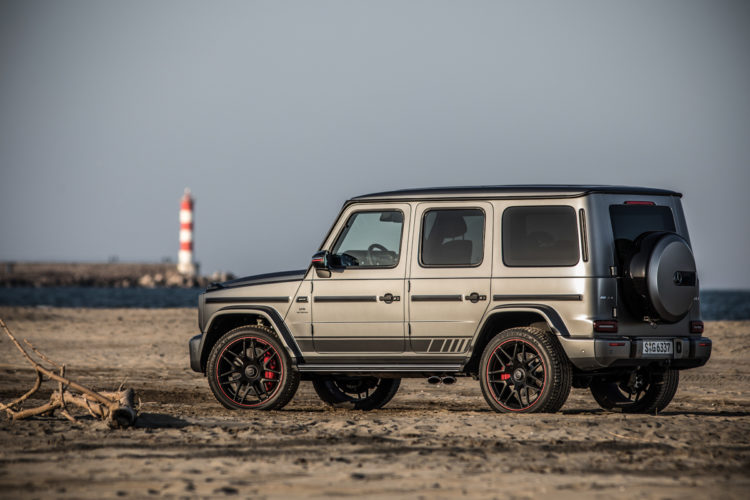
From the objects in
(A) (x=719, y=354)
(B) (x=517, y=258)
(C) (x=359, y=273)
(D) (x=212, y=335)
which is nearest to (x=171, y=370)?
(D) (x=212, y=335)

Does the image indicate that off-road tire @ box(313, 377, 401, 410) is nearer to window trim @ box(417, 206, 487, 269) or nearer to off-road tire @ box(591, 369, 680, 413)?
window trim @ box(417, 206, 487, 269)

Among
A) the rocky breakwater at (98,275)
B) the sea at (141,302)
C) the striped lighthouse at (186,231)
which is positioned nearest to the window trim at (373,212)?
the sea at (141,302)

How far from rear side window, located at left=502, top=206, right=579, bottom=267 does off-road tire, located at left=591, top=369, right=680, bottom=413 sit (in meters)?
1.75

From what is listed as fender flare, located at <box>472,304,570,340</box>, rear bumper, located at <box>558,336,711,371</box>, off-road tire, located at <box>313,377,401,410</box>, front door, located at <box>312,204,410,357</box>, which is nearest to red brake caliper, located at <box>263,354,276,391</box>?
front door, located at <box>312,204,410,357</box>

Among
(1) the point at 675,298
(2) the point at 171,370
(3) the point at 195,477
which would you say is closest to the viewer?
(3) the point at 195,477

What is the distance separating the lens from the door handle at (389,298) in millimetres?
10398

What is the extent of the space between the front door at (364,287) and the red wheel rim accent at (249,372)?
1.91 feet

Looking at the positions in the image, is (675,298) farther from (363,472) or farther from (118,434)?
(118,434)

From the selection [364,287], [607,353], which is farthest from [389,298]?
[607,353]

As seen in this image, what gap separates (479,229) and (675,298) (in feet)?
6.10

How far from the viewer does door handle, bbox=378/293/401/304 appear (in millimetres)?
10398

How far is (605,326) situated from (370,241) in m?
2.47

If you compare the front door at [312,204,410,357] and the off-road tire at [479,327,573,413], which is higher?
the front door at [312,204,410,357]

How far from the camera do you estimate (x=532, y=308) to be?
986cm
